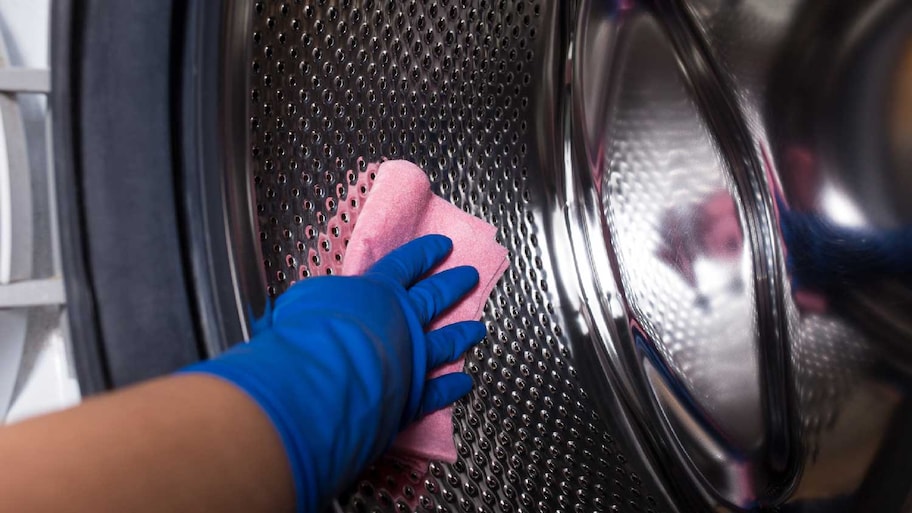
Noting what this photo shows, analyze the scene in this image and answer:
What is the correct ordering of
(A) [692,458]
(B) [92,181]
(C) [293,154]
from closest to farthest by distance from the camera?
(B) [92,181]
(C) [293,154]
(A) [692,458]

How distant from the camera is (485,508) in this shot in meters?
0.61

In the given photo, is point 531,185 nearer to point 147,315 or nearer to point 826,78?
point 826,78

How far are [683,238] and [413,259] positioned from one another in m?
0.38

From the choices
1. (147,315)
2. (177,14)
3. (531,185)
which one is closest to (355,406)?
(147,315)

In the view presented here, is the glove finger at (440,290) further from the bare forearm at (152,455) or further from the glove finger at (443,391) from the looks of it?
the bare forearm at (152,455)

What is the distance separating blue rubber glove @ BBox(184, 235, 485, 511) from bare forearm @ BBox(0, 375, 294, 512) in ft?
0.08

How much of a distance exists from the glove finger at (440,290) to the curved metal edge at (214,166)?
20 cm

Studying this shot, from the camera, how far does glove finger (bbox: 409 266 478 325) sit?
633 mm

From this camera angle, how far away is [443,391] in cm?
63

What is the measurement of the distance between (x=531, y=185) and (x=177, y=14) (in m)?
0.47

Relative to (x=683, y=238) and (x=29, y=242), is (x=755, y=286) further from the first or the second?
(x=29, y=242)

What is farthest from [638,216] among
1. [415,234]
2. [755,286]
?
[415,234]

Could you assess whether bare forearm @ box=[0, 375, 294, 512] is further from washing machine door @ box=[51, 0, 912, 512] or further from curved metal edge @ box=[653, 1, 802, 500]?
curved metal edge @ box=[653, 1, 802, 500]

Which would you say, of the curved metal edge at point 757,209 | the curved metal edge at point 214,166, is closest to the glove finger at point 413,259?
the curved metal edge at point 214,166
